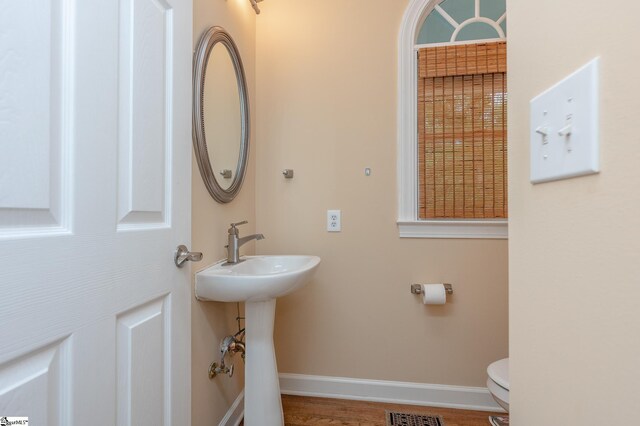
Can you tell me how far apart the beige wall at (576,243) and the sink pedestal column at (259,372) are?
1.06 metres

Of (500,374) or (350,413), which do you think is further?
(350,413)

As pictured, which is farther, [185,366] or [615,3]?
[185,366]

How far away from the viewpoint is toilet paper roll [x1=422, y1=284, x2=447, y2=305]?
1.73 metres

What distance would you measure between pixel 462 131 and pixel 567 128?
1.57 m

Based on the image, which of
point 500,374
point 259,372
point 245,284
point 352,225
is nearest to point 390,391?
point 500,374

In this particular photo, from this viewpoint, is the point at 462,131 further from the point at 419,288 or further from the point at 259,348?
the point at 259,348

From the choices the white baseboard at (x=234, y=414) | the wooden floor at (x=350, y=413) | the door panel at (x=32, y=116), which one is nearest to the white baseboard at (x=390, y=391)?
the wooden floor at (x=350, y=413)

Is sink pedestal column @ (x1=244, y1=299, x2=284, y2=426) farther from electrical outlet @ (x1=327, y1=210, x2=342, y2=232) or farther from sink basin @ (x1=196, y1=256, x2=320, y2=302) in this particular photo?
electrical outlet @ (x1=327, y1=210, x2=342, y2=232)

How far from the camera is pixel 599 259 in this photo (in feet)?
1.16

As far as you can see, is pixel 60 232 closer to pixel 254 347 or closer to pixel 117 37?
pixel 117 37

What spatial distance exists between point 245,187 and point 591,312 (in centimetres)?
166

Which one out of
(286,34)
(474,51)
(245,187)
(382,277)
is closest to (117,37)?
(245,187)

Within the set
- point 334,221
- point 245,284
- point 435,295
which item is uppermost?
point 334,221

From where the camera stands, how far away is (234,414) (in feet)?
5.36
